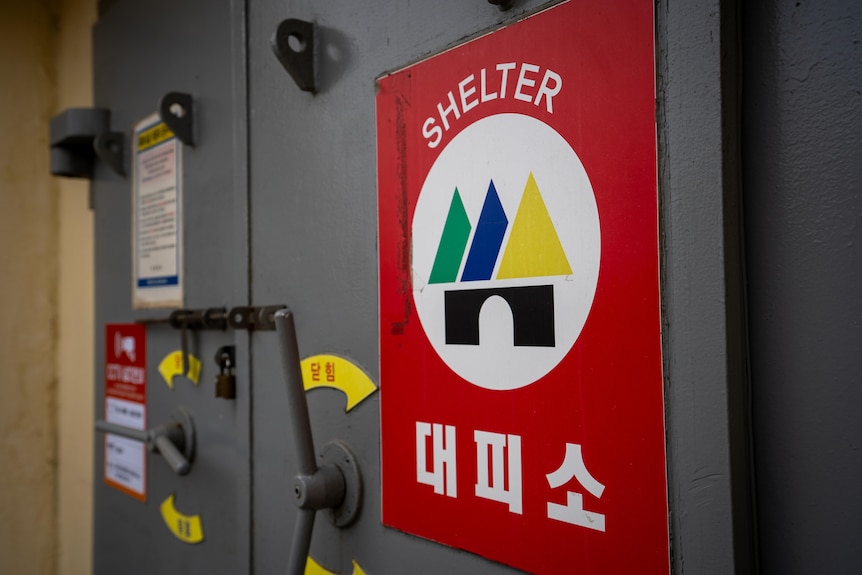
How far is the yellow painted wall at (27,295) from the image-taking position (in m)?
1.68

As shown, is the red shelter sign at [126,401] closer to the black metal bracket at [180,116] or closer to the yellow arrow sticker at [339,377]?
the black metal bracket at [180,116]

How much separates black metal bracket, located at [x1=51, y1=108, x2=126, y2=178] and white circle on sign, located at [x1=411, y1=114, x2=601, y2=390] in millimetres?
959

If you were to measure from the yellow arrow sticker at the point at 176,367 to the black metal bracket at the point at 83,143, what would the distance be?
0.44 m

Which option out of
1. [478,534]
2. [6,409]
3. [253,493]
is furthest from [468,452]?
[6,409]

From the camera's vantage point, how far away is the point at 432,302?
73 centimetres

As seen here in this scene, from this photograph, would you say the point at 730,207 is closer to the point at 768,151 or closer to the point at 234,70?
the point at 768,151

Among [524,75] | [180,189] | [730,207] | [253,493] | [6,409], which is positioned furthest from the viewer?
[6,409]

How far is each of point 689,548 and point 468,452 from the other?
0.24 meters

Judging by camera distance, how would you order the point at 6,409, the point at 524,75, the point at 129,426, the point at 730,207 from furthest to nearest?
the point at 6,409 < the point at 129,426 < the point at 524,75 < the point at 730,207

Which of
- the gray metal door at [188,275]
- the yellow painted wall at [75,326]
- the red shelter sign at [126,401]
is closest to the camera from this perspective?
the gray metal door at [188,275]

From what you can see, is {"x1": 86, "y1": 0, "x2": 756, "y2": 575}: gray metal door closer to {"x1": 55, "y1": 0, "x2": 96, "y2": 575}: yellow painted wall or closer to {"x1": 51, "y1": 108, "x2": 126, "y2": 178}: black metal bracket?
{"x1": 51, "y1": 108, "x2": 126, "y2": 178}: black metal bracket

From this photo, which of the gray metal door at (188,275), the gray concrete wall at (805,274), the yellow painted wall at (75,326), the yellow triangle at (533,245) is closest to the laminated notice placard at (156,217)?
the gray metal door at (188,275)

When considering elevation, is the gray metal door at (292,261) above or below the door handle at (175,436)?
above

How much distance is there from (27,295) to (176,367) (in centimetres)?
76
